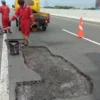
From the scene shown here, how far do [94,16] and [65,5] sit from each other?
4077 centimetres

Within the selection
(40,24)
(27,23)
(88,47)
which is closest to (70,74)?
(88,47)

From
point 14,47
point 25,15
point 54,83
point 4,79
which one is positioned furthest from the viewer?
point 25,15

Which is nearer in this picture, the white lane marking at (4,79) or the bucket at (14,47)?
the white lane marking at (4,79)

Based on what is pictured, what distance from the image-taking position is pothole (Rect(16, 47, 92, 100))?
17.7 ft

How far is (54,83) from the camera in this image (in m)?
6.09

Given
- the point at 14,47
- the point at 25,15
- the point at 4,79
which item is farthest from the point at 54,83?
the point at 25,15

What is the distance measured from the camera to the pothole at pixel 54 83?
538cm

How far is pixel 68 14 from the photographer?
36.4 meters

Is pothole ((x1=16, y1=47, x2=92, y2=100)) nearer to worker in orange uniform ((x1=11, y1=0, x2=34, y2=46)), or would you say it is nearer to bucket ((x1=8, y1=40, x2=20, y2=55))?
bucket ((x1=8, y1=40, x2=20, y2=55))

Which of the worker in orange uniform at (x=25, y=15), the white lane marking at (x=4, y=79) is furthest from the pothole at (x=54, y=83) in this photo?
the worker in orange uniform at (x=25, y=15)

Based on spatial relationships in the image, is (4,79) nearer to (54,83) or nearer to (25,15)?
(54,83)

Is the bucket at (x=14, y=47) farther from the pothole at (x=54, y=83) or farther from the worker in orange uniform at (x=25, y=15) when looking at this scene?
the worker in orange uniform at (x=25, y=15)

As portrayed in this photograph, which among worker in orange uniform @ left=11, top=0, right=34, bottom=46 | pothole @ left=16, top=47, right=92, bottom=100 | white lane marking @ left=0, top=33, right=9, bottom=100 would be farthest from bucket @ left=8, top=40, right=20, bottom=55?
worker in orange uniform @ left=11, top=0, right=34, bottom=46

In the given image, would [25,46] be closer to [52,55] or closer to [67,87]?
[52,55]
